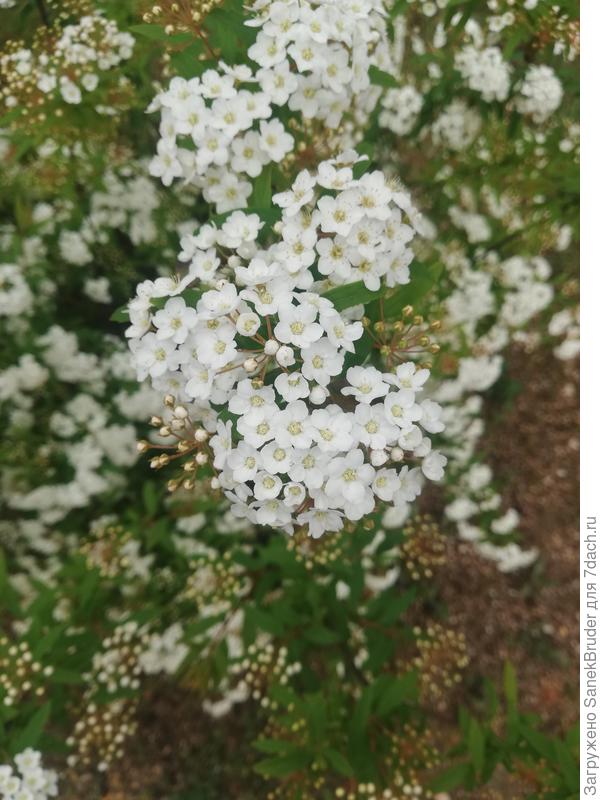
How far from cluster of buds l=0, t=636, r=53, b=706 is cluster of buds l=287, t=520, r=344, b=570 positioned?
4.40ft

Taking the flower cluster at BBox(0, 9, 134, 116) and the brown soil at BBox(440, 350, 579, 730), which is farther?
the brown soil at BBox(440, 350, 579, 730)

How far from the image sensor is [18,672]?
2.69 metres

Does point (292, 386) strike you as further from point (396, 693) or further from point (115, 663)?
point (115, 663)

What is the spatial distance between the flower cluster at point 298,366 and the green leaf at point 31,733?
5.00ft

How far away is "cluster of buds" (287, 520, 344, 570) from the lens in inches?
120

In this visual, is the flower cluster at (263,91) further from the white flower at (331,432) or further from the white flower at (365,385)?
the white flower at (331,432)

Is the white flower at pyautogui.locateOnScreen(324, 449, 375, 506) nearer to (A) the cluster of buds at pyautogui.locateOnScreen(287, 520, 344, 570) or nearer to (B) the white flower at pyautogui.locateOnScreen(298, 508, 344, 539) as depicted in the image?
(B) the white flower at pyautogui.locateOnScreen(298, 508, 344, 539)

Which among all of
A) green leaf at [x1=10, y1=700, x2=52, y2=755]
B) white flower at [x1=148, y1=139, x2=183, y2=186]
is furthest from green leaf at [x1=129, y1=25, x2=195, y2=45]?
green leaf at [x1=10, y1=700, x2=52, y2=755]

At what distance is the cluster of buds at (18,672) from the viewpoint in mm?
2703

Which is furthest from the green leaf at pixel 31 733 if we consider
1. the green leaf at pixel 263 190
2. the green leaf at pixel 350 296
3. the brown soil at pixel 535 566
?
the brown soil at pixel 535 566

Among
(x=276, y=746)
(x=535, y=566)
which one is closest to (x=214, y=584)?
(x=276, y=746)

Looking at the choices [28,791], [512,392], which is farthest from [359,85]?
[512,392]

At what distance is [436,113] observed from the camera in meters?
3.96

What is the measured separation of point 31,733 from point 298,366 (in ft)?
6.95
